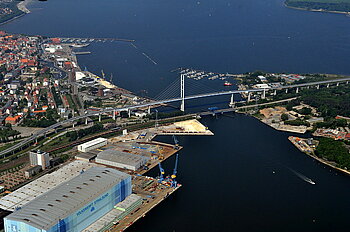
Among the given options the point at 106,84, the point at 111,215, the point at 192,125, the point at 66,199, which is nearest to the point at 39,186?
the point at 66,199

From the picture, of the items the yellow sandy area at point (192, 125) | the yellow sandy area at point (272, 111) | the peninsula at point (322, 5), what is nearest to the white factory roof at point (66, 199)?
the yellow sandy area at point (192, 125)

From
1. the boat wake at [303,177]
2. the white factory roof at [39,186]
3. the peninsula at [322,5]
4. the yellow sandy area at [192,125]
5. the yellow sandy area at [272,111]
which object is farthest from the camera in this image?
the peninsula at [322,5]

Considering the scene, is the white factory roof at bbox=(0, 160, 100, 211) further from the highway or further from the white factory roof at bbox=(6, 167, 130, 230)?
the highway

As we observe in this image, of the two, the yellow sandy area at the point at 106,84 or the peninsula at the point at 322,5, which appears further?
the peninsula at the point at 322,5

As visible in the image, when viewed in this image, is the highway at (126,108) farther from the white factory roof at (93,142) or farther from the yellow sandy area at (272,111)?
the white factory roof at (93,142)

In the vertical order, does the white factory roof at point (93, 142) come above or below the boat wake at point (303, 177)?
above

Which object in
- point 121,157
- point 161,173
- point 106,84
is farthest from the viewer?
point 106,84

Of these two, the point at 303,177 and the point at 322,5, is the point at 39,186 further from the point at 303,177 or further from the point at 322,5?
the point at 322,5
